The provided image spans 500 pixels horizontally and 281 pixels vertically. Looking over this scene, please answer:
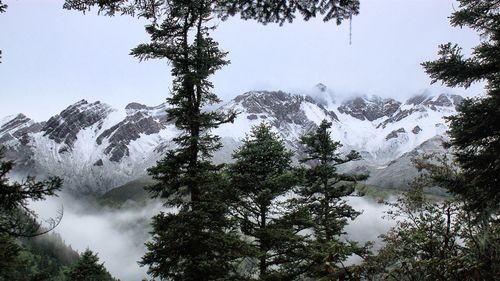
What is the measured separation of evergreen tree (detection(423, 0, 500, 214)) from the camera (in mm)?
12297

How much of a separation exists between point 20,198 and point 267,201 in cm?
937

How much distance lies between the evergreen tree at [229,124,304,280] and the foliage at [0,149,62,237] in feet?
24.5

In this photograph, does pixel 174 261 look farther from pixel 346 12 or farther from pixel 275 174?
pixel 346 12

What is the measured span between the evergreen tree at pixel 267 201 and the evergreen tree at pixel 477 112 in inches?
242

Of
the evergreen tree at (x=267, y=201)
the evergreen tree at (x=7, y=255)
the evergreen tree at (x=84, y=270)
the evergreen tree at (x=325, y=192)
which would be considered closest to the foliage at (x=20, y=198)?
the evergreen tree at (x=7, y=255)

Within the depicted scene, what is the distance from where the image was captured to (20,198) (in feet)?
25.6

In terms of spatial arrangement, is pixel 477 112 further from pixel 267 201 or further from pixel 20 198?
pixel 20 198

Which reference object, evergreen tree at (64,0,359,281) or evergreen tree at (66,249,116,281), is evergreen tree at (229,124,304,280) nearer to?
evergreen tree at (64,0,359,281)

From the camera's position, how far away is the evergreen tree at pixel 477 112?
12297mm

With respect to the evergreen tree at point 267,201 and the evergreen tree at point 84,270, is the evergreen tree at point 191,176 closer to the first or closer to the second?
the evergreen tree at point 267,201

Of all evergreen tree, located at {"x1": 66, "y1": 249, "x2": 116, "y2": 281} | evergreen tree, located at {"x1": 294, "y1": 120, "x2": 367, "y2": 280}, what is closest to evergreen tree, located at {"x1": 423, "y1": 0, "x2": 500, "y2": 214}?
evergreen tree, located at {"x1": 294, "y1": 120, "x2": 367, "y2": 280}

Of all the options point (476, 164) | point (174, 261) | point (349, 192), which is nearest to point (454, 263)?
point (174, 261)

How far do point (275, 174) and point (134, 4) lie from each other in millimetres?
11262

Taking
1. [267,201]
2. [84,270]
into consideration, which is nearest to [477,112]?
[267,201]
